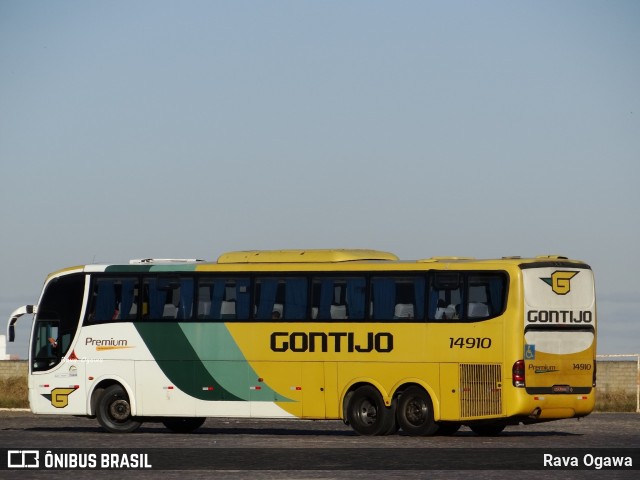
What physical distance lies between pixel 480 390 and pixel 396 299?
8.26 feet

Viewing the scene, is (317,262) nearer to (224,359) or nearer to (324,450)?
(224,359)

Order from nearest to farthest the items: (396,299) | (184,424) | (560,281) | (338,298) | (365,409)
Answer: (560,281) → (396,299) → (338,298) → (365,409) → (184,424)

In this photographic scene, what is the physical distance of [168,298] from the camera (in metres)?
34.0

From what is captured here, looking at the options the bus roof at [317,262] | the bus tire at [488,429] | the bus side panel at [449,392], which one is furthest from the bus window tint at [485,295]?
the bus tire at [488,429]

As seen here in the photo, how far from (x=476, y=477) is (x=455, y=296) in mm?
9789

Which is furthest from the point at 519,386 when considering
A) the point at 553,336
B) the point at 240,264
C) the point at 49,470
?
the point at 49,470

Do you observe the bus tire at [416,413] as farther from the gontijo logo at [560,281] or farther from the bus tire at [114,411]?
the bus tire at [114,411]

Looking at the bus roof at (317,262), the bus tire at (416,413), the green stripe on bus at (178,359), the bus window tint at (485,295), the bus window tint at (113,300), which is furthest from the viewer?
the bus window tint at (113,300)

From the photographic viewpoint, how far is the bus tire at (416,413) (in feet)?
105

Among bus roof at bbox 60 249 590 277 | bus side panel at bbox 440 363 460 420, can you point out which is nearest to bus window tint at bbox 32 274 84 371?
bus roof at bbox 60 249 590 277

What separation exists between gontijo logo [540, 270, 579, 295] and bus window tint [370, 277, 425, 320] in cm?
256

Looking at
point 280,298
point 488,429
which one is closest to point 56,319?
point 280,298

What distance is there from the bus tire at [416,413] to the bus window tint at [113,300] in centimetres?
627

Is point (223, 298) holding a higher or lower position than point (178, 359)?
higher
